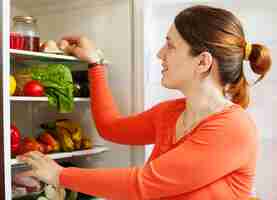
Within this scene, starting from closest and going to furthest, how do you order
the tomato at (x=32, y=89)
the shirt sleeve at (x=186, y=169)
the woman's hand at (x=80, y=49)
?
the shirt sleeve at (x=186, y=169)
the tomato at (x=32, y=89)
the woman's hand at (x=80, y=49)

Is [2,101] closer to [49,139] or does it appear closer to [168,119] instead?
[49,139]

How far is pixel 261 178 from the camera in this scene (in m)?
1.56

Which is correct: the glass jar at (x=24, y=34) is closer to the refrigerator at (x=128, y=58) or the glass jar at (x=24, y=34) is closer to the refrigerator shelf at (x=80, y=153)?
the refrigerator at (x=128, y=58)

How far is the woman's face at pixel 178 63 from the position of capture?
1.26 meters

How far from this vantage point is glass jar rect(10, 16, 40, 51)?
1383 millimetres

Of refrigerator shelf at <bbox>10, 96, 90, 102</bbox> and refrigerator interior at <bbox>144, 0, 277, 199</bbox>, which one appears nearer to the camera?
refrigerator shelf at <bbox>10, 96, 90, 102</bbox>

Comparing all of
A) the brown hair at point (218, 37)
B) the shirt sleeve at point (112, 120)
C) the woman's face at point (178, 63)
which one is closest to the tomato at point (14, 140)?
the shirt sleeve at point (112, 120)

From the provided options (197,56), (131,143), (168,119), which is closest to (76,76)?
(131,143)

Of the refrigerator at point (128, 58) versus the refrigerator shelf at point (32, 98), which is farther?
the refrigerator at point (128, 58)

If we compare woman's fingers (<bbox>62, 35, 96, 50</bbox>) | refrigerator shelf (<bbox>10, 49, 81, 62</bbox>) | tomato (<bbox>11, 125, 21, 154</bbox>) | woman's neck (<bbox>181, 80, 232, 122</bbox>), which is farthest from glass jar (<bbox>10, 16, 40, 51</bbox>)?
woman's neck (<bbox>181, 80, 232, 122</bbox>)

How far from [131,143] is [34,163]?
1.28 ft

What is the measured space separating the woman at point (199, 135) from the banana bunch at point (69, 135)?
0.88 ft

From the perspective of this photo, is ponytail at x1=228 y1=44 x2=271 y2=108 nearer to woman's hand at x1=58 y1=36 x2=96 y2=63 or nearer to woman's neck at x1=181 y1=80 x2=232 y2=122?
woman's neck at x1=181 y1=80 x2=232 y2=122

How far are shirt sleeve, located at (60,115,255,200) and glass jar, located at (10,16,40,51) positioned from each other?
0.48 m
